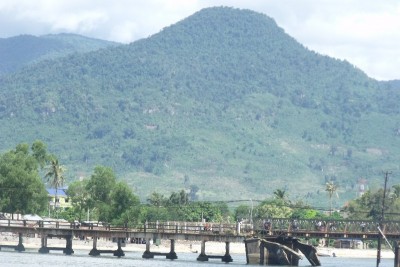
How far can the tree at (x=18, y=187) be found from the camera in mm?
172250

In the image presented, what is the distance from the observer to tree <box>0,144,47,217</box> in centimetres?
17225

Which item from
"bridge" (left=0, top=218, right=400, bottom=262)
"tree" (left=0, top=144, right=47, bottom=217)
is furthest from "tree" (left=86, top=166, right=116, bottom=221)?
"bridge" (left=0, top=218, right=400, bottom=262)

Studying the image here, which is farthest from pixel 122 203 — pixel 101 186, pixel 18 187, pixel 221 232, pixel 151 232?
pixel 221 232

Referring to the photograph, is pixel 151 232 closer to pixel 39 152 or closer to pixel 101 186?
pixel 101 186

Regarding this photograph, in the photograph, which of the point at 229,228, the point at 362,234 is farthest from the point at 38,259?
the point at 362,234

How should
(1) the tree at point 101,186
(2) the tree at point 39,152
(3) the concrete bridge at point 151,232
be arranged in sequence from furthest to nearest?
(2) the tree at point 39,152
(1) the tree at point 101,186
(3) the concrete bridge at point 151,232

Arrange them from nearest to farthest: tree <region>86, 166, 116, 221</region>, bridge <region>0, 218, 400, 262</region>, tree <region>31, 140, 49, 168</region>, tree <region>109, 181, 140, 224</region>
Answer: bridge <region>0, 218, 400, 262</region>
tree <region>109, 181, 140, 224</region>
tree <region>86, 166, 116, 221</region>
tree <region>31, 140, 49, 168</region>

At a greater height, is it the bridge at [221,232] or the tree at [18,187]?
the tree at [18,187]

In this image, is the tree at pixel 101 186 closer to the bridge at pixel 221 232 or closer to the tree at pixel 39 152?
the tree at pixel 39 152

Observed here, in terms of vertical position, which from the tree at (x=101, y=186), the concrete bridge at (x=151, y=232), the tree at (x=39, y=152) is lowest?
the concrete bridge at (x=151, y=232)

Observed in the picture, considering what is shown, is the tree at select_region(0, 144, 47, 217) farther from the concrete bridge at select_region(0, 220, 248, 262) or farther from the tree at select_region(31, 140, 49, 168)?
the concrete bridge at select_region(0, 220, 248, 262)

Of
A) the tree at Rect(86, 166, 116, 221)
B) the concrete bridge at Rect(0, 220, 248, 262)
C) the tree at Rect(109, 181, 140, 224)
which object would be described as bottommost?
the concrete bridge at Rect(0, 220, 248, 262)

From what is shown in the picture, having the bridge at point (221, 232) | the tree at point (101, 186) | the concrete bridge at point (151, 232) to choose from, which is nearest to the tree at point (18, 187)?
the tree at point (101, 186)

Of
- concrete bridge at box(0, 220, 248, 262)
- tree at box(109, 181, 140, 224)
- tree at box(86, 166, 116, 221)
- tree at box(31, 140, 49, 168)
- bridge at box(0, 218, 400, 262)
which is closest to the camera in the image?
bridge at box(0, 218, 400, 262)
